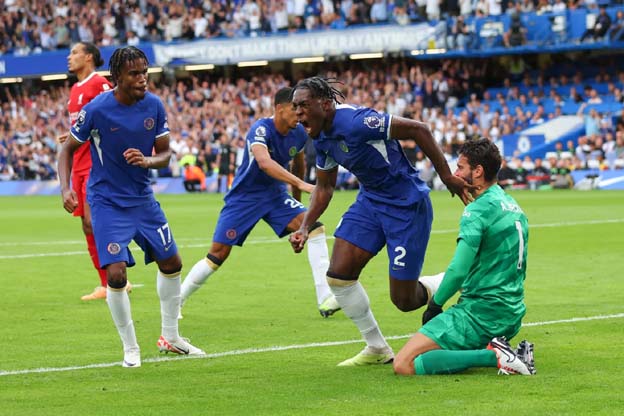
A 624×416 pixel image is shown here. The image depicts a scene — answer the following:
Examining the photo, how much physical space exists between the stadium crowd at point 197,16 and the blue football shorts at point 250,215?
33515mm

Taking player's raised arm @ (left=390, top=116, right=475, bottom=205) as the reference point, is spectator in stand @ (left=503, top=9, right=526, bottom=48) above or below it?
below

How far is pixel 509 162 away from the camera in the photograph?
134 ft

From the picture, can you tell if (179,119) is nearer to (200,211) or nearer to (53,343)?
(200,211)

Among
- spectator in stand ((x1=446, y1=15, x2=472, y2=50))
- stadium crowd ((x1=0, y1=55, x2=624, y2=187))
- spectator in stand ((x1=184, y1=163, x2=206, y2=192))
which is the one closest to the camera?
stadium crowd ((x1=0, y1=55, x2=624, y2=187))

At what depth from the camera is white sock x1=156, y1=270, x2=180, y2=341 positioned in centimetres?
985

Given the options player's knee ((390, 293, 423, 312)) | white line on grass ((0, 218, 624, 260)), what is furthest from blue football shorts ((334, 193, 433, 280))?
white line on grass ((0, 218, 624, 260))

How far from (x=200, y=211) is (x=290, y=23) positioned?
23.1 meters

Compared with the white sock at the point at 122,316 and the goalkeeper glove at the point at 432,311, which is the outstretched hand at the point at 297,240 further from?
the white sock at the point at 122,316

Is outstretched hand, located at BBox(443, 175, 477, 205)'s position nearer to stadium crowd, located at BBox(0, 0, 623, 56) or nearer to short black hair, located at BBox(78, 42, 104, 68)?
short black hair, located at BBox(78, 42, 104, 68)

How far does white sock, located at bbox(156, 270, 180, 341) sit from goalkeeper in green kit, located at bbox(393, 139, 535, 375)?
7.15ft

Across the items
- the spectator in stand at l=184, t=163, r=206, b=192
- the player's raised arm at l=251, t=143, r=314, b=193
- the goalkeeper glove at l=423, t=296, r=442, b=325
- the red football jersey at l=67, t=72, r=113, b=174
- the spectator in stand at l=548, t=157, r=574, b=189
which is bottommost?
the spectator in stand at l=184, t=163, r=206, b=192

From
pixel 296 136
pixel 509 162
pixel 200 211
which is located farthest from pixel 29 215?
pixel 296 136

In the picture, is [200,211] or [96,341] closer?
[96,341]

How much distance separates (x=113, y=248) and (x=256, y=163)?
343 centimetres
